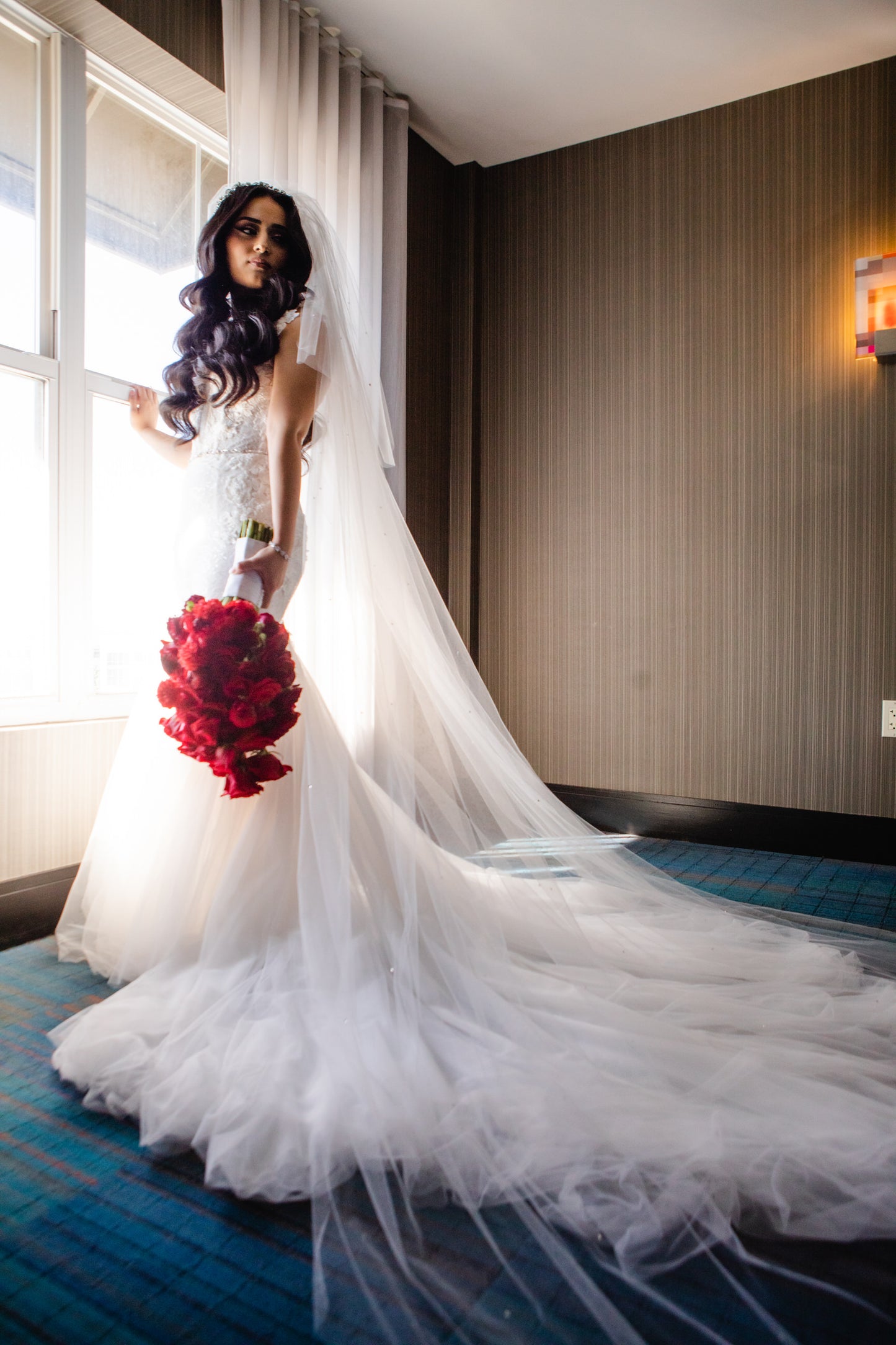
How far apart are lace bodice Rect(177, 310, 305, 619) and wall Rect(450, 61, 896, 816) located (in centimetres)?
185

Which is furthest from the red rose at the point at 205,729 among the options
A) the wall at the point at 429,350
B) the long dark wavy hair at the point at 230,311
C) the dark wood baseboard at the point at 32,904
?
the wall at the point at 429,350

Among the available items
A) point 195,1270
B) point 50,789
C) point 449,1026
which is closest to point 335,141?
point 50,789

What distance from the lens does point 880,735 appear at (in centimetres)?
290

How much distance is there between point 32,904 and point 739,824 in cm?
229

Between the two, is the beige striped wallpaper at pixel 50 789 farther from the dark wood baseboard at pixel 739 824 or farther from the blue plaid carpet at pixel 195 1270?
the dark wood baseboard at pixel 739 824

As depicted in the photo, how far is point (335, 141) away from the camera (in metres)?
2.69

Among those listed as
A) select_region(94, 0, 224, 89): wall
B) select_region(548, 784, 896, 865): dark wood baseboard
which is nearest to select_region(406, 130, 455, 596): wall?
select_region(94, 0, 224, 89): wall

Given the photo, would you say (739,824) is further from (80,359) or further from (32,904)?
(80,359)

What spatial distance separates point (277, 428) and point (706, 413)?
6.69ft

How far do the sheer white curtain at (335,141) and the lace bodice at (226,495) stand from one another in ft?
1.16

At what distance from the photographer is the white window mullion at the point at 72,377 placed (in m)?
2.17

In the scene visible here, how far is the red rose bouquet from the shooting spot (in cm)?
149

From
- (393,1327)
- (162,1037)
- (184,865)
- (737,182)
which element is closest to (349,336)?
(184,865)

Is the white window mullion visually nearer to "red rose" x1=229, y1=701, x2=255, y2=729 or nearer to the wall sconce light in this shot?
"red rose" x1=229, y1=701, x2=255, y2=729
